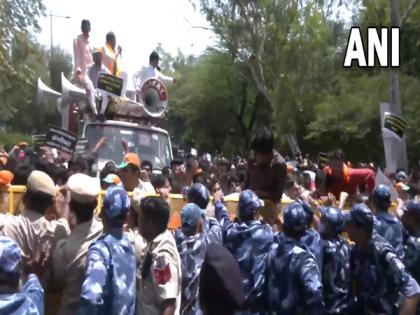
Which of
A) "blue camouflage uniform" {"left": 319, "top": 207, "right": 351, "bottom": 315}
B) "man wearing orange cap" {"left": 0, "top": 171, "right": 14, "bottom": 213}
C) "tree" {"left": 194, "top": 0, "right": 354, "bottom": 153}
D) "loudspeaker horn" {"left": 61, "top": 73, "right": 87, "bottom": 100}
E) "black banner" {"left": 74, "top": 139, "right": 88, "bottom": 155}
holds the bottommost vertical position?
"blue camouflage uniform" {"left": 319, "top": 207, "right": 351, "bottom": 315}

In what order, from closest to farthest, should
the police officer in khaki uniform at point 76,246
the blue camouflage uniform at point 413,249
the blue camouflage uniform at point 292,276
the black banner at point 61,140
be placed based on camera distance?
the police officer in khaki uniform at point 76,246 < the blue camouflage uniform at point 292,276 < the blue camouflage uniform at point 413,249 < the black banner at point 61,140

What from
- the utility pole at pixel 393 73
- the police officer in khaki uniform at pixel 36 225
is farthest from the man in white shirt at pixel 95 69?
the utility pole at pixel 393 73

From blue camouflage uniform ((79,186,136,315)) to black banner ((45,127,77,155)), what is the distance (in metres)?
4.95

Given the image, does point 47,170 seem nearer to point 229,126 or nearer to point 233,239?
point 233,239

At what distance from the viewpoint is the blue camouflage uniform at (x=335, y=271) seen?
6.79 m

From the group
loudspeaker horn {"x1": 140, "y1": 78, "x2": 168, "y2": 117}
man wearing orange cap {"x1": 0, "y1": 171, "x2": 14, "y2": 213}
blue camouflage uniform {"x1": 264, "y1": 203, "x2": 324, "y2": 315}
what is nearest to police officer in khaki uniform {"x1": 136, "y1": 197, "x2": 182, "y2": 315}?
blue camouflage uniform {"x1": 264, "y1": 203, "x2": 324, "y2": 315}

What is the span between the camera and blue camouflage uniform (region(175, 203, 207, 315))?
6570 millimetres

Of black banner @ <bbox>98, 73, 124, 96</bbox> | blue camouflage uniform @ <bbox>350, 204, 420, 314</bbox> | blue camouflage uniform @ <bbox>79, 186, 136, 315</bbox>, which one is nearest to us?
blue camouflage uniform @ <bbox>79, 186, 136, 315</bbox>

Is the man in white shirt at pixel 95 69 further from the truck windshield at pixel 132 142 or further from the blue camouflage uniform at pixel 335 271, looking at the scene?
the blue camouflage uniform at pixel 335 271

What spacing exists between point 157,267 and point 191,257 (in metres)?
0.85

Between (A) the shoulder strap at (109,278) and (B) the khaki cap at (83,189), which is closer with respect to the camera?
(A) the shoulder strap at (109,278)

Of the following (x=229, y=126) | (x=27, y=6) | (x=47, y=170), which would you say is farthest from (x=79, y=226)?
(x=229, y=126)

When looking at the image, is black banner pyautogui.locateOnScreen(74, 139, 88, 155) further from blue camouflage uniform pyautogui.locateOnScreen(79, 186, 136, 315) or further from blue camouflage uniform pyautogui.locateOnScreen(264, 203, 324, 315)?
blue camouflage uniform pyautogui.locateOnScreen(79, 186, 136, 315)

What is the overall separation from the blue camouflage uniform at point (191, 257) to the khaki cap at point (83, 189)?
1.10m
